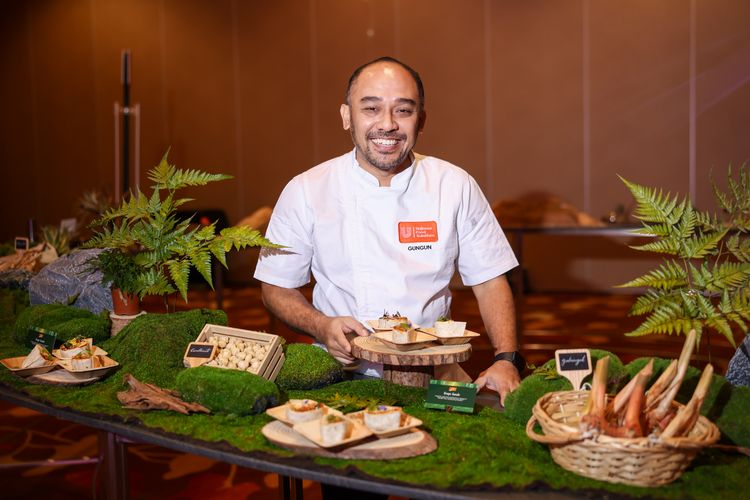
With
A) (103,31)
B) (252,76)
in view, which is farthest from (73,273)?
(103,31)

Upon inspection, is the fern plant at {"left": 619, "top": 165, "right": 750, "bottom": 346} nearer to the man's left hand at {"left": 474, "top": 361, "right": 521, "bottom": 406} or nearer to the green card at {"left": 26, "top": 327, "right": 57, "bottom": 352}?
the man's left hand at {"left": 474, "top": 361, "right": 521, "bottom": 406}

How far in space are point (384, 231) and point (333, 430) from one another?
993 millimetres

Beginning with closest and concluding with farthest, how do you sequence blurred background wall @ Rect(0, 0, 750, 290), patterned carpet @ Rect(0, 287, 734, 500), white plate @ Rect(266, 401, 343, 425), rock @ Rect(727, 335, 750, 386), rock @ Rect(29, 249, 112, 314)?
white plate @ Rect(266, 401, 343, 425) < rock @ Rect(727, 335, 750, 386) < rock @ Rect(29, 249, 112, 314) < patterned carpet @ Rect(0, 287, 734, 500) < blurred background wall @ Rect(0, 0, 750, 290)

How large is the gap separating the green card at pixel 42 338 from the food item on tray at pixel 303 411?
3.23ft

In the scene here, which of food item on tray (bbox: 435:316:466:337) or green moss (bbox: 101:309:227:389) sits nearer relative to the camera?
food item on tray (bbox: 435:316:466:337)

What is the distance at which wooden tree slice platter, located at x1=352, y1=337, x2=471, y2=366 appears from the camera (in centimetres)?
174

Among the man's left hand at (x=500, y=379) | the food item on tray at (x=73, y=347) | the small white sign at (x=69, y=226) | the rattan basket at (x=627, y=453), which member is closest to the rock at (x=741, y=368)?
the rattan basket at (x=627, y=453)

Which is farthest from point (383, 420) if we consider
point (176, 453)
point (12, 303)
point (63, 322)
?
point (176, 453)

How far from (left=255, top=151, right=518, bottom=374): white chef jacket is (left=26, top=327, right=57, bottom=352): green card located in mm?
649

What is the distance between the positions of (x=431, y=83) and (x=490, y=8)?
938 mm

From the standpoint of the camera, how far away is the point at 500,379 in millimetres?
1956

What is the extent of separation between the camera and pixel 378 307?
2.30 metres

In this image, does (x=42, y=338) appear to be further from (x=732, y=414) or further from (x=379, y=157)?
(x=732, y=414)

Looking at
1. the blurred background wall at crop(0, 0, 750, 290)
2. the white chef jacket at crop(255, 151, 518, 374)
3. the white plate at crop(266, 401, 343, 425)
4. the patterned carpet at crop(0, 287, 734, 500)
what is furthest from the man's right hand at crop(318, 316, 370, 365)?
the blurred background wall at crop(0, 0, 750, 290)
